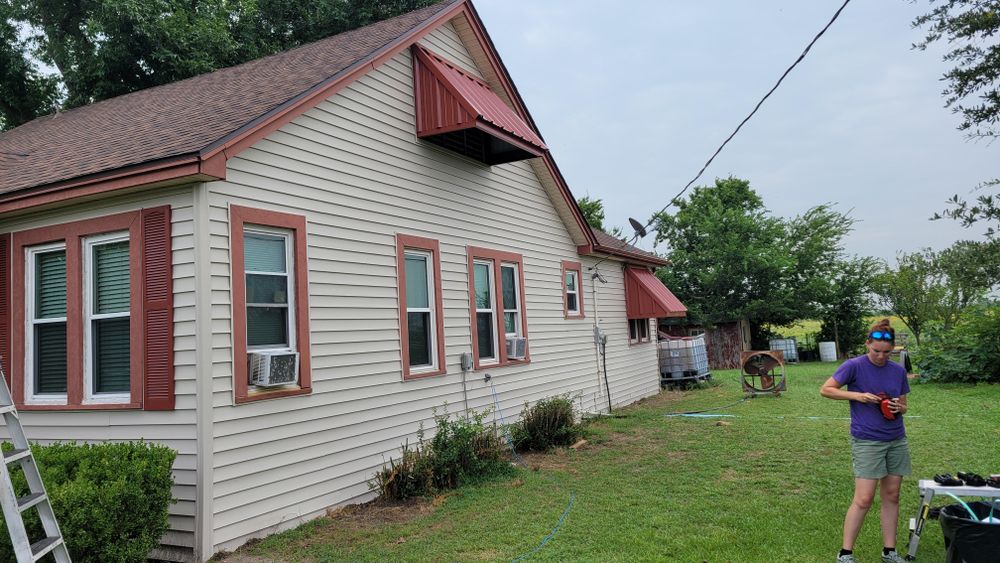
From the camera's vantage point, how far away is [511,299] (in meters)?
11.3

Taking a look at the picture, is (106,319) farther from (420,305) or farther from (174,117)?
(420,305)

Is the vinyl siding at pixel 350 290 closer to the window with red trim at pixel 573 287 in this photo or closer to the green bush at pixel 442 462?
the green bush at pixel 442 462

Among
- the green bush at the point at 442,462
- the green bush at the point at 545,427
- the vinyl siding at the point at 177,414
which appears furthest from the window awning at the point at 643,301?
the vinyl siding at the point at 177,414

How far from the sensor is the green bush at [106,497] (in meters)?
4.54

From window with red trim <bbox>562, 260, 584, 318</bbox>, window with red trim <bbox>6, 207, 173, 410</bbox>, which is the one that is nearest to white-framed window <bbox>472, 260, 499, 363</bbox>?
window with red trim <bbox>562, 260, 584, 318</bbox>

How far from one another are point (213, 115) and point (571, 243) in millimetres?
8215

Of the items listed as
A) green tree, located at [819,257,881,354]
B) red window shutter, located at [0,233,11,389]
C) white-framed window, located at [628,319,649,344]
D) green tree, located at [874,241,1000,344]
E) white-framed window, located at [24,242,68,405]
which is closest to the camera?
white-framed window, located at [24,242,68,405]

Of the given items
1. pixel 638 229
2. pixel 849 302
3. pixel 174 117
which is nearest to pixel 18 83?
pixel 174 117

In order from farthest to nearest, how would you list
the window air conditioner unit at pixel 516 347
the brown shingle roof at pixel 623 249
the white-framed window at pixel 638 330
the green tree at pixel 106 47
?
the green tree at pixel 106 47
the white-framed window at pixel 638 330
the brown shingle roof at pixel 623 249
the window air conditioner unit at pixel 516 347

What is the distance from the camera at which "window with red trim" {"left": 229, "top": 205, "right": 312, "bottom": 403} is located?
242 inches

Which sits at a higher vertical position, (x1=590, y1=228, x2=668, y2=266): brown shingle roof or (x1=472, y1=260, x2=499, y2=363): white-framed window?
(x1=590, y1=228, x2=668, y2=266): brown shingle roof

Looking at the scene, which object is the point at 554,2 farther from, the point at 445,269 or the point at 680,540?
the point at 680,540

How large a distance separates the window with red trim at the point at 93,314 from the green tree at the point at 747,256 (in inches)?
1011

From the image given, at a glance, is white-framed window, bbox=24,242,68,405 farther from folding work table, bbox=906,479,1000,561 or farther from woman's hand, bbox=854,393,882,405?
folding work table, bbox=906,479,1000,561
